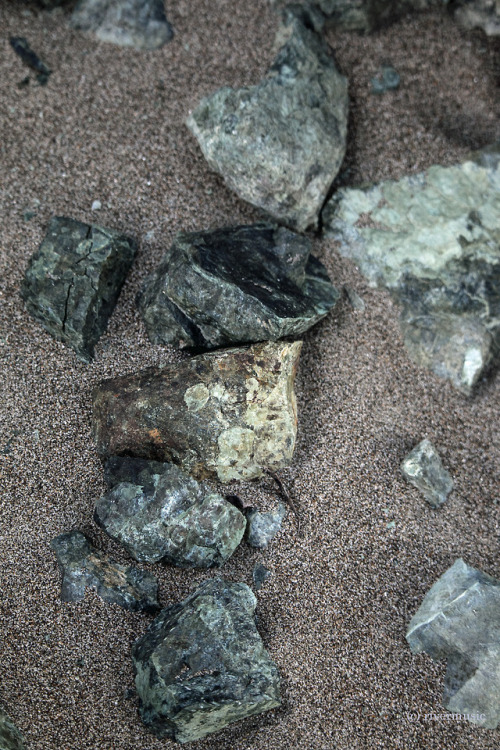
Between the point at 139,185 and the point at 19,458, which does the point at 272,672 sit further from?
the point at 139,185

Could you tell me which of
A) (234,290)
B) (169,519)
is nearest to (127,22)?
(234,290)

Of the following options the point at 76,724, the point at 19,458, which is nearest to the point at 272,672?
the point at 76,724

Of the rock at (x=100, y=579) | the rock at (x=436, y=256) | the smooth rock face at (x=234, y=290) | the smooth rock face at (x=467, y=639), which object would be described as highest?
the rock at (x=436, y=256)

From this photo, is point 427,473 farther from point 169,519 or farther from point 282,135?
point 282,135

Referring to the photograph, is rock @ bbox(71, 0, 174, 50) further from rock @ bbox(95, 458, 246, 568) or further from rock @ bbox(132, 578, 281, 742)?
rock @ bbox(132, 578, 281, 742)

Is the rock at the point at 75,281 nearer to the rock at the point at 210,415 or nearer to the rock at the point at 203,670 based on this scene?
the rock at the point at 210,415

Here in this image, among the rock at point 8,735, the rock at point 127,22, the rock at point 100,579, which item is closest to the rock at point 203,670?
the rock at point 100,579

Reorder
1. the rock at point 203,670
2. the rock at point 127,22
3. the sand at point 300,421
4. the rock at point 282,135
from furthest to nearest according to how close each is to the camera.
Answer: the rock at point 127,22 < the rock at point 282,135 < the sand at point 300,421 < the rock at point 203,670

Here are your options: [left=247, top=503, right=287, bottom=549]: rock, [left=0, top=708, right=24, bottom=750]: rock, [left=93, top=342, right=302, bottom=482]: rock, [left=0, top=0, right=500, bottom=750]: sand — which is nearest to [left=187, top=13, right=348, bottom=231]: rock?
[left=0, top=0, right=500, bottom=750]: sand
